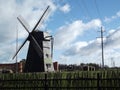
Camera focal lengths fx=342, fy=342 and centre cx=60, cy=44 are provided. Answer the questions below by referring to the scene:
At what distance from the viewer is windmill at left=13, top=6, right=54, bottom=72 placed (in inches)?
2098

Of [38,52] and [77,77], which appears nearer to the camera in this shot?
[77,77]

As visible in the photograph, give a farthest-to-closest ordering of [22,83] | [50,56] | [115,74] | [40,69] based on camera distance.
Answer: [50,56] < [40,69] < [22,83] < [115,74]

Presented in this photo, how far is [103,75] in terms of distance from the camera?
23000 mm

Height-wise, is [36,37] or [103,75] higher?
[36,37]

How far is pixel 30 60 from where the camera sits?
176 feet

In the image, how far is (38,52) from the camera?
54031 millimetres

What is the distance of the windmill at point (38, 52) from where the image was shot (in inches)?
2098

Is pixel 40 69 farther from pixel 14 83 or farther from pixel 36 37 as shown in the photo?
pixel 14 83

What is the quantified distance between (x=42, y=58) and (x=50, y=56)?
2978 millimetres

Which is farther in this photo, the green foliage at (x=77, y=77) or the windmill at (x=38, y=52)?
the windmill at (x=38, y=52)

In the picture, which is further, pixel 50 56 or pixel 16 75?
pixel 50 56

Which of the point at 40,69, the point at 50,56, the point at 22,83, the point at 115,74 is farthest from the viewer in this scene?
the point at 50,56

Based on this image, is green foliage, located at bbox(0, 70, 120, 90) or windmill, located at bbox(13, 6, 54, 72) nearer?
green foliage, located at bbox(0, 70, 120, 90)

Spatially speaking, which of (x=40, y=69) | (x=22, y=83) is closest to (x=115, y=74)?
(x=22, y=83)
